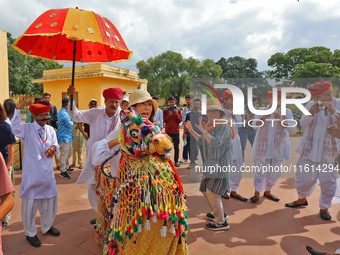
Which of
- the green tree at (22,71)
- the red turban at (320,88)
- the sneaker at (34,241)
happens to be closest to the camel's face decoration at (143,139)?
the sneaker at (34,241)

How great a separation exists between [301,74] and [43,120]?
27.6 m

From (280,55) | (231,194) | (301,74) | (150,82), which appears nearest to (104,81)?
(231,194)

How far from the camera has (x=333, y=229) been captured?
3447 millimetres

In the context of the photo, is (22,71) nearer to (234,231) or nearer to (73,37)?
(73,37)

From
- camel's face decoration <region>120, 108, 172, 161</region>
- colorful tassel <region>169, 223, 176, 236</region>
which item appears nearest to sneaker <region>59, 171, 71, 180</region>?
camel's face decoration <region>120, 108, 172, 161</region>

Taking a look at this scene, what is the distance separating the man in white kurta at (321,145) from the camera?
3738mm

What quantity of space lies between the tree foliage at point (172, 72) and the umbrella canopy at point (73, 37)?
28660mm

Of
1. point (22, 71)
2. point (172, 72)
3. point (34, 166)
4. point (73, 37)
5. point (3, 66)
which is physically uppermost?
point (172, 72)

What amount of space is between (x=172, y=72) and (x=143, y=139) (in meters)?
33.9

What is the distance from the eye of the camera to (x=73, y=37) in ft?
8.03

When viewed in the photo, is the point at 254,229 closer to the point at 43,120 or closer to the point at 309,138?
the point at 309,138

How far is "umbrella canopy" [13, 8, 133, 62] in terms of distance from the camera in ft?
8.17

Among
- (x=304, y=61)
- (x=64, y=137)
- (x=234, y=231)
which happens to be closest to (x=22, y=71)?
(x=64, y=137)

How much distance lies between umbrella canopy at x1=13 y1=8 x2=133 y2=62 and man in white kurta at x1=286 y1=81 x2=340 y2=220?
3.07 meters
